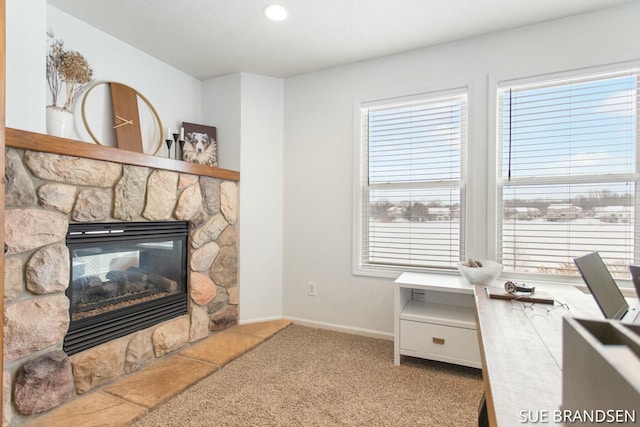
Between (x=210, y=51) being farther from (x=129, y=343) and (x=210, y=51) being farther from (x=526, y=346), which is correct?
(x=526, y=346)

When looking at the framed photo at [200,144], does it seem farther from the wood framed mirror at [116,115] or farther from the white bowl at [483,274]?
the white bowl at [483,274]

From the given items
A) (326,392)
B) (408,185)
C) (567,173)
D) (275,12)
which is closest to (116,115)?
(275,12)

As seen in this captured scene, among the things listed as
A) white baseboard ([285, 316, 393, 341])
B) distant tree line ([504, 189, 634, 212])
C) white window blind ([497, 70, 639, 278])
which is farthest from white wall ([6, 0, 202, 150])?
distant tree line ([504, 189, 634, 212])

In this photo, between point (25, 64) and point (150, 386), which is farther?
point (150, 386)

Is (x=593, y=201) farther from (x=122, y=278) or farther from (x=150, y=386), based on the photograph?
(x=122, y=278)

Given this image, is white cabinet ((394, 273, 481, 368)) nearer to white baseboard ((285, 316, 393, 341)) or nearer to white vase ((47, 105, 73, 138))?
white baseboard ((285, 316, 393, 341))

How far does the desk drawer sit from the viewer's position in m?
2.18

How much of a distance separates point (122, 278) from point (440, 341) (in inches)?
90.7

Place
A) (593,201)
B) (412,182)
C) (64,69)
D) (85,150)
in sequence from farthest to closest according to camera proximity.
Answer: (412,182), (593,201), (64,69), (85,150)

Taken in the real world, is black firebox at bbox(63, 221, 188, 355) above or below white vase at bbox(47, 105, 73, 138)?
below

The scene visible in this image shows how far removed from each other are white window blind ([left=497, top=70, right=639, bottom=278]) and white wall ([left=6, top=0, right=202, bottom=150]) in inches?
113

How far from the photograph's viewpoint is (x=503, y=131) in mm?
2463

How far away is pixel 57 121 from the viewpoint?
199cm

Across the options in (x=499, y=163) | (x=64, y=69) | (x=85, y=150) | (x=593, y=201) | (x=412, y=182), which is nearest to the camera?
Answer: (x=85, y=150)
